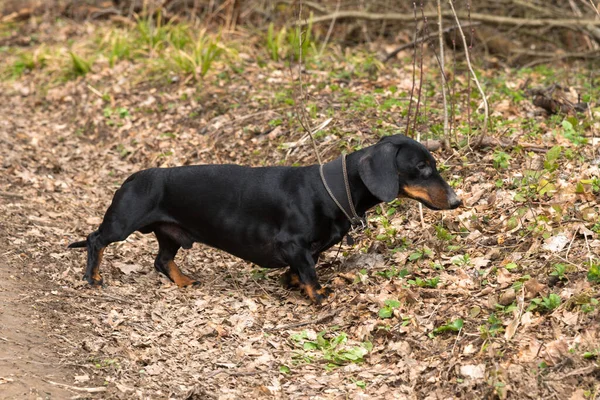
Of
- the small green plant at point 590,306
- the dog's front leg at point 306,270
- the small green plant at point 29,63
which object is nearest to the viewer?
the small green plant at point 590,306

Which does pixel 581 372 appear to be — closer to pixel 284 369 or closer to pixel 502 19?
pixel 284 369

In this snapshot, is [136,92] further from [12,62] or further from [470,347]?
[470,347]

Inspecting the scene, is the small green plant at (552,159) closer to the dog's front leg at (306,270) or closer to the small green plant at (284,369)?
the dog's front leg at (306,270)

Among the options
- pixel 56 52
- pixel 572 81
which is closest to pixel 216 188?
pixel 572 81

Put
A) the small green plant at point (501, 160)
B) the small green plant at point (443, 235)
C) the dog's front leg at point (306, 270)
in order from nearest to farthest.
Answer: the dog's front leg at point (306, 270) → the small green plant at point (443, 235) → the small green plant at point (501, 160)

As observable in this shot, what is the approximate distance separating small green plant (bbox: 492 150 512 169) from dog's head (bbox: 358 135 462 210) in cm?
130

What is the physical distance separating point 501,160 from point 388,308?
2.10 metres

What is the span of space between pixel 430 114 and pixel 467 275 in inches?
113

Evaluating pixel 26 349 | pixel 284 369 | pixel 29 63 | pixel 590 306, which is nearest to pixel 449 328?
pixel 590 306

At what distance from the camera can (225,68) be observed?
9.88m

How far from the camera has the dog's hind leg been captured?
18.9ft

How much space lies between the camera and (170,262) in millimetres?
5793

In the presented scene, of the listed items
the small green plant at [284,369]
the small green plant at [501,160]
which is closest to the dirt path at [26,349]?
the small green plant at [284,369]

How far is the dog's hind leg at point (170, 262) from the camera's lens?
5.75 m
